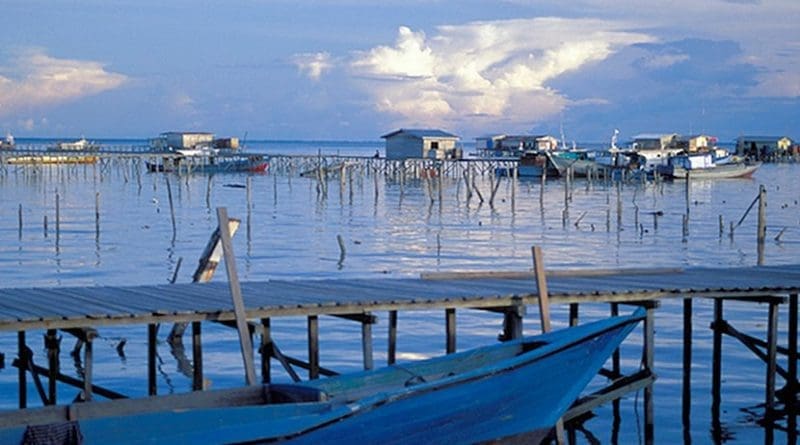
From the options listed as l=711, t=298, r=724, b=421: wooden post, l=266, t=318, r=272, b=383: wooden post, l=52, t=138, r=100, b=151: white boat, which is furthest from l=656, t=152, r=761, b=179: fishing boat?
l=266, t=318, r=272, b=383: wooden post

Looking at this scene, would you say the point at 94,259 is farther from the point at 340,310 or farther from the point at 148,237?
the point at 340,310

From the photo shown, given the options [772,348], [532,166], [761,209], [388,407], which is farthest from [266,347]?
[532,166]

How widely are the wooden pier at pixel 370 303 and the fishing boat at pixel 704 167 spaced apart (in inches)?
2770

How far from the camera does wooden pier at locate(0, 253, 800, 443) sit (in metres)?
12.4

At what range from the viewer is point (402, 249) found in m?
39.4

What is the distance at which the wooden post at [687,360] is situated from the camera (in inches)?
601

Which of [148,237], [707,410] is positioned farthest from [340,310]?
[148,237]

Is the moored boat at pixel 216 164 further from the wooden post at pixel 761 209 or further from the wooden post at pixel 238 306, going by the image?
the wooden post at pixel 238 306

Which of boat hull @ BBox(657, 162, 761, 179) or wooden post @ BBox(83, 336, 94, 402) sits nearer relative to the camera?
wooden post @ BBox(83, 336, 94, 402)

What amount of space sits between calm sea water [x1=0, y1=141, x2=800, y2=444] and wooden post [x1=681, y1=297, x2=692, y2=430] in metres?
0.14

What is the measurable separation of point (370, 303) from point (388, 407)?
3.40m

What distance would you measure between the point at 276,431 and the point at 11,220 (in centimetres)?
4208

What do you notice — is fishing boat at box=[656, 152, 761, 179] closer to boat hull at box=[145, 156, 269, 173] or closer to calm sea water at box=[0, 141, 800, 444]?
calm sea water at box=[0, 141, 800, 444]

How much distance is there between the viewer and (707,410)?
16562 mm
